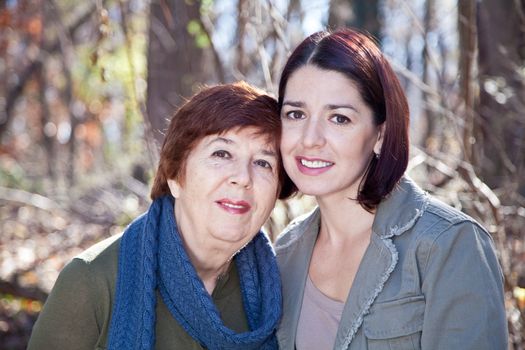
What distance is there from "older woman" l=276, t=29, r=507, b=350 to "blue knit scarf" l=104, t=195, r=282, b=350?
0.46 feet

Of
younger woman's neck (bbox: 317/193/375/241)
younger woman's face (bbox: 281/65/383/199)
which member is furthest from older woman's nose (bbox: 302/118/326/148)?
younger woman's neck (bbox: 317/193/375/241)

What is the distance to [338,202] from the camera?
3424 mm

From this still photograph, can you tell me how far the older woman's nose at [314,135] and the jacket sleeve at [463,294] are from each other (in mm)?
641

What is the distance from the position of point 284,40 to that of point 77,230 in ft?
15.6

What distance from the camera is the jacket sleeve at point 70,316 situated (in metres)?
3.15

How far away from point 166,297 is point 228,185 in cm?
56

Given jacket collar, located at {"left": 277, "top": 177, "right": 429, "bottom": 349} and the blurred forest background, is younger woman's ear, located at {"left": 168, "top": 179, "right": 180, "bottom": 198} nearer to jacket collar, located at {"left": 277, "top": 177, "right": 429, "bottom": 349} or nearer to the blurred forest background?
jacket collar, located at {"left": 277, "top": 177, "right": 429, "bottom": 349}

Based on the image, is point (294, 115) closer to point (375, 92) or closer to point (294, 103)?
point (294, 103)

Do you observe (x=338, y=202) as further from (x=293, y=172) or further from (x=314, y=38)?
(x=314, y=38)

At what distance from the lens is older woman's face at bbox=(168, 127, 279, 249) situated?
3303 millimetres

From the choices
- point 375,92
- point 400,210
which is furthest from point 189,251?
point 375,92

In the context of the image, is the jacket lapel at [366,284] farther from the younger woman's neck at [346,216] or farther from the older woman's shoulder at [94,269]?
the older woman's shoulder at [94,269]

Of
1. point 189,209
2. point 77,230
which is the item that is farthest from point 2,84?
point 189,209

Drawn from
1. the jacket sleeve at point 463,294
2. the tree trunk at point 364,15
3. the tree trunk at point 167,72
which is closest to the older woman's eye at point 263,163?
the jacket sleeve at point 463,294
